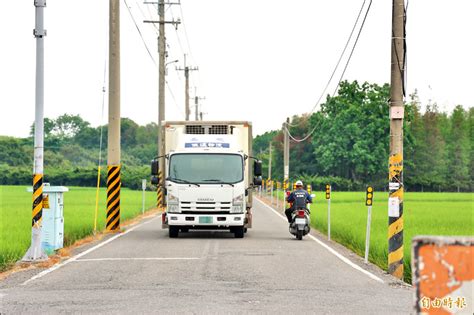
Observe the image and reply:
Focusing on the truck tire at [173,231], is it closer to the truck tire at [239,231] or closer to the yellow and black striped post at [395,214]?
the truck tire at [239,231]

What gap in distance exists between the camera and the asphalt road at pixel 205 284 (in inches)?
372

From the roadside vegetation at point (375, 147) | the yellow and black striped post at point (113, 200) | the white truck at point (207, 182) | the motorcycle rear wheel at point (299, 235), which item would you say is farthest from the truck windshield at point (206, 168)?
the roadside vegetation at point (375, 147)

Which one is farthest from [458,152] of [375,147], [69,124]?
[69,124]

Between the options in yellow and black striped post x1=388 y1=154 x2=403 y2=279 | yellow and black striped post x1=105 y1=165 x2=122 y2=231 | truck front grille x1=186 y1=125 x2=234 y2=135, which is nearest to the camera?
yellow and black striped post x1=388 y1=154 x2=403 y2=279

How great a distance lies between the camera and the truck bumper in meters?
20.8

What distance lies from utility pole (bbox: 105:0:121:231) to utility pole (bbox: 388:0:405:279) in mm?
12095

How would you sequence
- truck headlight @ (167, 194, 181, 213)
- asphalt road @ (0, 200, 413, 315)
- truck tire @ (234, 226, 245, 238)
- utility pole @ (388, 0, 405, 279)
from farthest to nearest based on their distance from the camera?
truck tire @ (234, 226, 245, 238) < truck headlight @ (167, 194, 181, 213) < utility pole @ (388, 0, 405, 279) < asphalt road @ (0, 200, 413, 315)

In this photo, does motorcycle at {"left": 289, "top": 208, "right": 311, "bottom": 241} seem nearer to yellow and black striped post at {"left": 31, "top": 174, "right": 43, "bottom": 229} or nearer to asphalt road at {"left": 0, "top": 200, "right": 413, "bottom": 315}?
asphalt road at {"left": 0, "top": 200, "right": 413, "bottom": 315}

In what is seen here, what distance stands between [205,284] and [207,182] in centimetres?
954

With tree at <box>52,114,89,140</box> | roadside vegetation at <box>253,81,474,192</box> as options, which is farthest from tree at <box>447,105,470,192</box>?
tree at <box>52,114,89,140</box>

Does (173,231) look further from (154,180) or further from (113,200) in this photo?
(113,200)

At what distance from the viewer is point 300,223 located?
2055cm

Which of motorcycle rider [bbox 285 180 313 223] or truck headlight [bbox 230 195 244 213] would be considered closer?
motorcycle rider [bbox 285 180 313 223]

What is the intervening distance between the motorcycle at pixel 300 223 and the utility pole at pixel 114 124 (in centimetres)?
620
